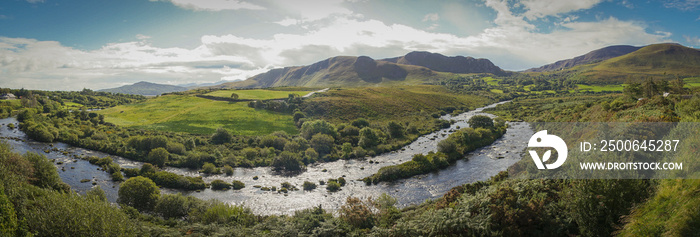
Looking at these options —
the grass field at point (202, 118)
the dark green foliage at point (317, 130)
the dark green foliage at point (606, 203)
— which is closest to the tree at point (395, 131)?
the dark green foliage at point (317, 130)

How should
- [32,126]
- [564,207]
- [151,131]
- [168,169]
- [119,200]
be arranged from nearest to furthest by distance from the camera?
1. [564,207]
2. [119,200]
3. [168,169]
4. [32,126]
5. [151,131]

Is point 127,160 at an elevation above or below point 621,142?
below

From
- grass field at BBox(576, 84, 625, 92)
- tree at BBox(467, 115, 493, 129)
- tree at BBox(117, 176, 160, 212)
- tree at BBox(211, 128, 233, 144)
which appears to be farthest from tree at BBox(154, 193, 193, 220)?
grass field at BBox(576, 84, 625, 92)

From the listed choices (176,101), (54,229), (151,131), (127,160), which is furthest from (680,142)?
(176,101)

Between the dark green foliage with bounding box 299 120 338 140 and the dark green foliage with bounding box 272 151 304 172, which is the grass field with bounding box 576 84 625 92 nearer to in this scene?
the dark green foliage with bounding box 299 120 338 140

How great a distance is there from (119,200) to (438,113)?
362ft

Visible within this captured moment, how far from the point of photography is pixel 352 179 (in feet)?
165

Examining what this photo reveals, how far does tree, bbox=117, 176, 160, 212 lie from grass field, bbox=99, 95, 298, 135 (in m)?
44.8

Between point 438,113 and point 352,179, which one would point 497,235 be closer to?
point 352,179

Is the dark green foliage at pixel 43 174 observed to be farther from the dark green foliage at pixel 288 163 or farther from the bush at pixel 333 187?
the bush at pixel 333 187

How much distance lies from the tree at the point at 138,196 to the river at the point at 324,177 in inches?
278

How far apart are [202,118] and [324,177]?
6261cm

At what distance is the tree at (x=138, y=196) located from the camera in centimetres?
3688

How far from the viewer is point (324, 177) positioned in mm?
51656
